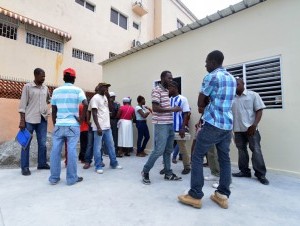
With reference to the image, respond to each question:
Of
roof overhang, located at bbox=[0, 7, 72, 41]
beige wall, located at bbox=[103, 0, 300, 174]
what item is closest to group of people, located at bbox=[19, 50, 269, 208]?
beige wall, located at bbox=[103, 0, 300, 174]

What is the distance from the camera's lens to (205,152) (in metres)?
2.72

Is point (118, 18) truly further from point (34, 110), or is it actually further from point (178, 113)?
point (178, 113)

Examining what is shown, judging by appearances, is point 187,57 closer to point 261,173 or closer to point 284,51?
point 284,51

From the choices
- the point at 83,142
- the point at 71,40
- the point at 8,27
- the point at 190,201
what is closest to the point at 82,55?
the point at 71,40

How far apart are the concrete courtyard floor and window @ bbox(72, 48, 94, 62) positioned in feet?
34.0

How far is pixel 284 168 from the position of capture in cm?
427

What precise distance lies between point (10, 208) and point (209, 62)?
2.97m

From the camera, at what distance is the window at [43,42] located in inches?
438

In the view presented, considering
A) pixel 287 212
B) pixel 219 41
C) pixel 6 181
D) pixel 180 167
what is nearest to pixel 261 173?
pixel 287 212

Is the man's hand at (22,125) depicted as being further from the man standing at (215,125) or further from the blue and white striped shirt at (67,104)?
the man standing at (215,125)

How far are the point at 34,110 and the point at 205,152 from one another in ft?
10.9

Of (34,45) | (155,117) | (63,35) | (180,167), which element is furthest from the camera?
(63,35)

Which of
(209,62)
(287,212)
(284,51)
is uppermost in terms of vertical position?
(284,51)

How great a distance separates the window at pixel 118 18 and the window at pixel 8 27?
6678 millimetres
